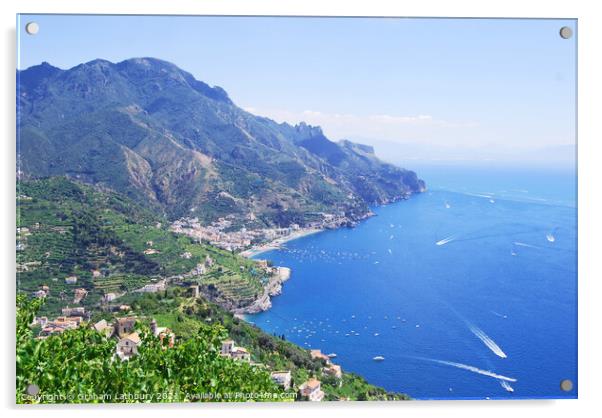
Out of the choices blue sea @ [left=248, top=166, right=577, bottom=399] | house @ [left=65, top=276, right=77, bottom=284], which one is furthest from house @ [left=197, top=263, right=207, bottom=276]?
house @ [left=65, top=276, right=77, bottom=284]

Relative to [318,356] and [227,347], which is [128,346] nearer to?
[227,347]

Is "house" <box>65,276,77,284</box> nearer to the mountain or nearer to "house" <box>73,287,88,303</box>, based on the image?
"house" <box>73,287,88,303</box>

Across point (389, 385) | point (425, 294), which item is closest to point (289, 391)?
point (389, 385)

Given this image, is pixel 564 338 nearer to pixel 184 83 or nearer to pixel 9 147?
pixel 9 147

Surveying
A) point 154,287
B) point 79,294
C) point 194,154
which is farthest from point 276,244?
point 79,294

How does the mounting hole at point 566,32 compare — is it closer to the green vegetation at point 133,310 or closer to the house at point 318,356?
the green vegetation at point 133,310
